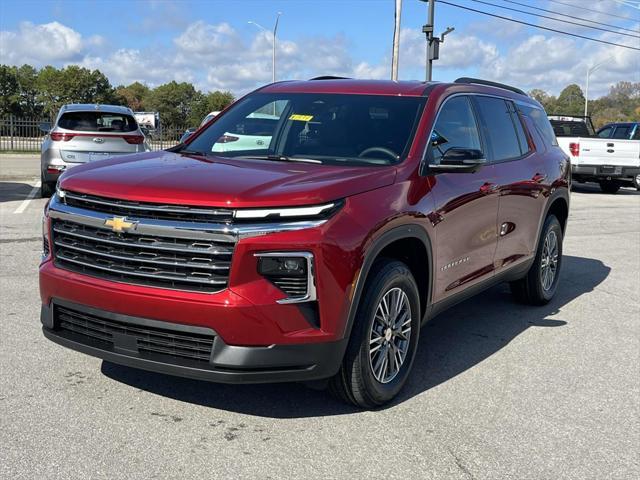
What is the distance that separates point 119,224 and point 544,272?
4588 millimetres

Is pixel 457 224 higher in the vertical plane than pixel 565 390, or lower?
higher

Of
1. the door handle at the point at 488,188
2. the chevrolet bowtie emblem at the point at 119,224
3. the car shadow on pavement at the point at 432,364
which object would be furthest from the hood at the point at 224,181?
the car shadow on pavement at the point at 432,364

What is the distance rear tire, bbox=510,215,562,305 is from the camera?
6668 mm

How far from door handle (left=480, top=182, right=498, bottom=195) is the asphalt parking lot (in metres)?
1.21

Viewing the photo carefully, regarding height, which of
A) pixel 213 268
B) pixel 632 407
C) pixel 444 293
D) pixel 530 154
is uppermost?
pixel 530 154

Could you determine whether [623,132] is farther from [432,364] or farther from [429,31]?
[432,364]

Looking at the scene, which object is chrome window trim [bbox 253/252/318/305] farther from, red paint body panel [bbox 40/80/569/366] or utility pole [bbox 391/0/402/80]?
utility pole [bbox 391/0/402/80]

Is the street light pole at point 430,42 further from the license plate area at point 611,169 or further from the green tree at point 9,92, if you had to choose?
the green tree at point 9,92

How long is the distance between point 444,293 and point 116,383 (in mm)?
2198

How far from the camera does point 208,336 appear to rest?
3.47 m

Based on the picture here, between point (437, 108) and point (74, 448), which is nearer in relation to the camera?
point (74, 448)

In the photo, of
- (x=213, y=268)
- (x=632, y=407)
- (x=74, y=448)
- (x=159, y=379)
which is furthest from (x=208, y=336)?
(x=632, y=407)

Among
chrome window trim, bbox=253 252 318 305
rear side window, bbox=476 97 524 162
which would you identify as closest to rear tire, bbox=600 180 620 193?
rear side window, bbox=476 97 524 162

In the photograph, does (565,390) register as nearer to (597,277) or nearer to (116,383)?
(116,383)
